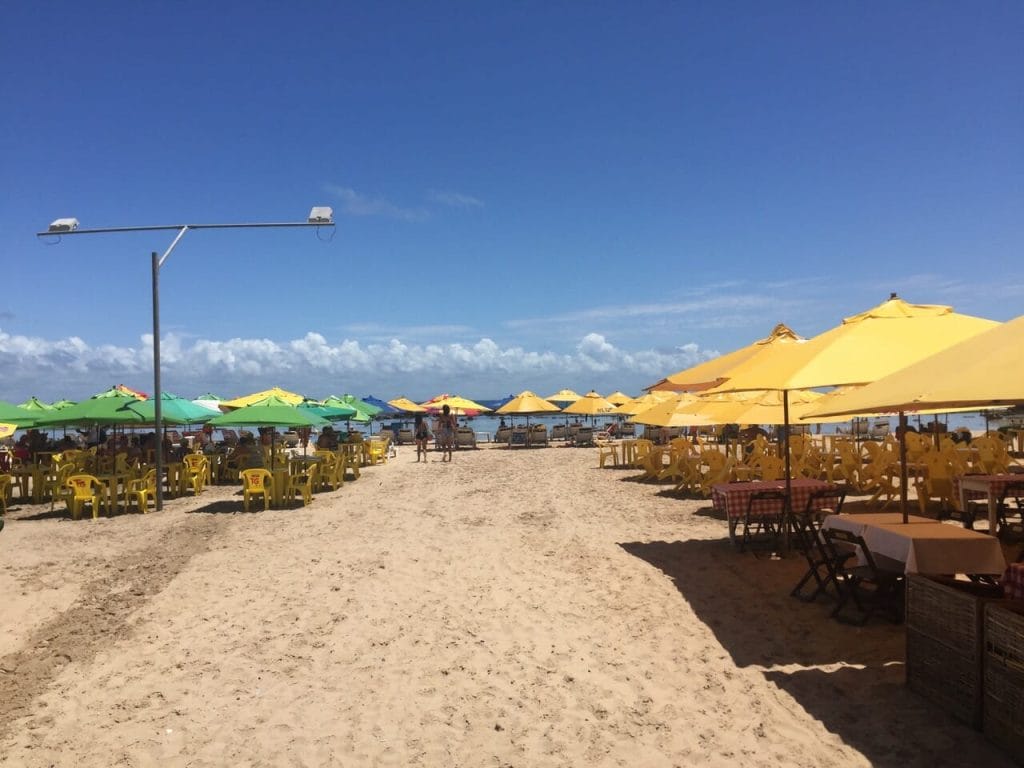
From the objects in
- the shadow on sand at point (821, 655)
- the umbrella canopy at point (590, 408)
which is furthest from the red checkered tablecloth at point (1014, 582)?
the umbrella canopy at point (590, 408)

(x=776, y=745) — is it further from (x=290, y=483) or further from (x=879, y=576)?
(x=290, y=483)

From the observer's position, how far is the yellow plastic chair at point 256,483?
11398 millimetres

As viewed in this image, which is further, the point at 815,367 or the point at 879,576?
the point at 815,367

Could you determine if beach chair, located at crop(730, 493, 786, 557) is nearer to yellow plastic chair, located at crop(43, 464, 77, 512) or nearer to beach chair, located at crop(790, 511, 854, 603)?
beach chair, located at crop(790, 511, 854, 603)

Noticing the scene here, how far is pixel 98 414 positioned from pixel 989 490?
1290 centimetres

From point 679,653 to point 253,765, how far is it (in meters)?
2.77

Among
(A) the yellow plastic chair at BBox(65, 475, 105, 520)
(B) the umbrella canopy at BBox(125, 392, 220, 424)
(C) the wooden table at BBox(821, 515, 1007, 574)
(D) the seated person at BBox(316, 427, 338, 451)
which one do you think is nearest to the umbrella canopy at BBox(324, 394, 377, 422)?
(D) the seated person at BBox(316, 427, 338, 451)

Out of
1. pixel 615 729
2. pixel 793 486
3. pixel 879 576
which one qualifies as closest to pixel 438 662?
pixel 615 729

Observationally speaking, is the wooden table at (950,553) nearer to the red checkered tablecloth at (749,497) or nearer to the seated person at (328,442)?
the red checkered tablecloth at (749,497)

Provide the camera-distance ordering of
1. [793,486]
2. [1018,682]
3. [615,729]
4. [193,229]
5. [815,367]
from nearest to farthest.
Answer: [1018,682] < [615,729] < [815,367] < [793,486] < [193,229]

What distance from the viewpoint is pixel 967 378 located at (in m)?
3.53

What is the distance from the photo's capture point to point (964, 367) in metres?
3.73

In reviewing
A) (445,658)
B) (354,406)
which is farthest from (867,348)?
(354,406)

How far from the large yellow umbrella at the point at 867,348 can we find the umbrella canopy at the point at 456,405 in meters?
20.8
